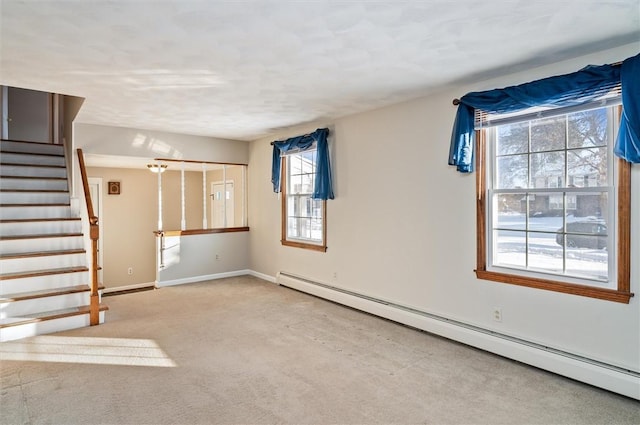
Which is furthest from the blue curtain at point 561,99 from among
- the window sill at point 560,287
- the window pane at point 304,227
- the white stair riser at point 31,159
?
the white stair riser at point 31,159

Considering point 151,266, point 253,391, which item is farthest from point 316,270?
point 151,266

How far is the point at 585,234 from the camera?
110 inches

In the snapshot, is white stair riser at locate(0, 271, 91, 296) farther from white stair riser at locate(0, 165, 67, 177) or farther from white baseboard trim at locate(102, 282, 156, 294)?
white baseboard trim at locate(102, 282, 156, 294)

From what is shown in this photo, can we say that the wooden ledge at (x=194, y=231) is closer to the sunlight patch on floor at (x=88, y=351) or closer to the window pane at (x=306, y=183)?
the window pane at (x=306, y=183)

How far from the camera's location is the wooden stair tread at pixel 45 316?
3.67 metres

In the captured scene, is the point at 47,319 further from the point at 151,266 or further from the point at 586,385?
the point at 586,385

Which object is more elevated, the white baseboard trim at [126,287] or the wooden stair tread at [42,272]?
the wooden stair tread at [42,272]

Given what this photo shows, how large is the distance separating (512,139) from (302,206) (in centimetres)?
317

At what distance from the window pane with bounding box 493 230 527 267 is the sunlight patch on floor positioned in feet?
9.80

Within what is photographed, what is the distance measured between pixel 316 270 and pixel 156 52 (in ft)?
11.4

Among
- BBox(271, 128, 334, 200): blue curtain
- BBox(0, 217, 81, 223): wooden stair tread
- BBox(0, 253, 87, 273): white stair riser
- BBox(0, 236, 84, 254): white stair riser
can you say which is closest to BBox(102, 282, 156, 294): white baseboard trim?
BBox(0, 217, 81, 223): wooden stair tread

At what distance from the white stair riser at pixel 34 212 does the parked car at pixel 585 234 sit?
226 inches

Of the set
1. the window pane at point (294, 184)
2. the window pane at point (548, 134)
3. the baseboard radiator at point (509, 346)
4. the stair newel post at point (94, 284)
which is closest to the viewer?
the baseboard radiator at point (509, 346)

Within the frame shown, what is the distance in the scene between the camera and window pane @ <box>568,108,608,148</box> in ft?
8.87
